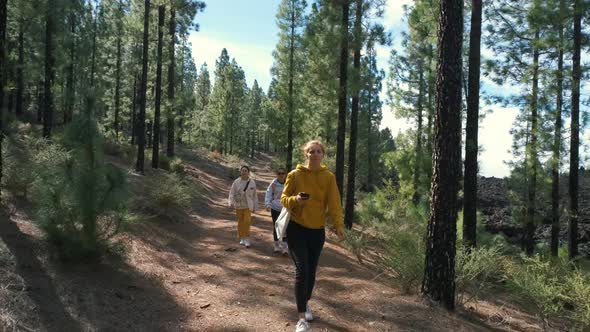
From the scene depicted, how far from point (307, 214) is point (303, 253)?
0.40 meters

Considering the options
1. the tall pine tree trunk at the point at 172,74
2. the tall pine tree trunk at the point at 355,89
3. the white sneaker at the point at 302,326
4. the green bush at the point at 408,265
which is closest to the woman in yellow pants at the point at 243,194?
the green bush at the point at 408,265

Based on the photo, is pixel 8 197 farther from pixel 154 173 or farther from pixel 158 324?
pixel 154 173

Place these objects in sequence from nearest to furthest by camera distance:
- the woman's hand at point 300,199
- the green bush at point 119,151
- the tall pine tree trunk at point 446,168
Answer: the woman's hand at point 300,199 < the tall pine tree trunk at point 446,168 < the green bush at point 119,151

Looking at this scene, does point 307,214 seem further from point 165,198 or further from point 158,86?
point 158,86

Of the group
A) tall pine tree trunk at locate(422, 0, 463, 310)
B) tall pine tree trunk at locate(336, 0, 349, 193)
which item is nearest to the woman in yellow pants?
tall pine tree trunk at locate(422, 0, 463, 310)

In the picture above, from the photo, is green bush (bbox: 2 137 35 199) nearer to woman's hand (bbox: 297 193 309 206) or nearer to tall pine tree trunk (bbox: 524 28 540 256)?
woman's hand (bbox: 297 193 309 206)

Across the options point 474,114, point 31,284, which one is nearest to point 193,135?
point 474,114

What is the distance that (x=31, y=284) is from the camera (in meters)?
4.57

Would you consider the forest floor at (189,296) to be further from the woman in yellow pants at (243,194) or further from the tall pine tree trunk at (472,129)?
the tall pine tree trunk at (472,129)

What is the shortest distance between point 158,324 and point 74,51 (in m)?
25.6

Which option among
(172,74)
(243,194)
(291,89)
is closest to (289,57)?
(291,89)

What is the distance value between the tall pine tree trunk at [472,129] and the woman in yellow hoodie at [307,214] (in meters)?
6.66

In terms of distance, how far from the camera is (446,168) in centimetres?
543

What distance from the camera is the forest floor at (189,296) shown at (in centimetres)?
439
